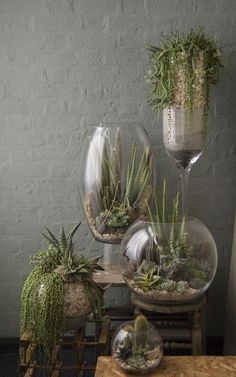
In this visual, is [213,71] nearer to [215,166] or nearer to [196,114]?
[196,114]

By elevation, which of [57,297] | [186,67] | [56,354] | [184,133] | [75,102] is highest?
[186,67]

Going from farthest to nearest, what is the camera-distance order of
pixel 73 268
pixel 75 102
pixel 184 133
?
1. pixel 75 102
2. pixel 184 133
3. pixel 73 268

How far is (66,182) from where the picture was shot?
2689mm

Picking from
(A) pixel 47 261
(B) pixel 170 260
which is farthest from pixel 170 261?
(A) pixel 47 261

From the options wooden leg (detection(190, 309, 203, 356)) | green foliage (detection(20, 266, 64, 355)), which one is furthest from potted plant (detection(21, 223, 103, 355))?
wooden leg (detection(190, 309, 203, 356))

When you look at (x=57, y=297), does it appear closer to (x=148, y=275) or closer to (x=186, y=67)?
(x=148, y=275)

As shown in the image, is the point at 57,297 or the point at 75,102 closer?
the point at 57,297

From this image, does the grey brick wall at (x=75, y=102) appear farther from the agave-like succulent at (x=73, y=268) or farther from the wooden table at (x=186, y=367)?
the wooden table at (x=186, y=367)

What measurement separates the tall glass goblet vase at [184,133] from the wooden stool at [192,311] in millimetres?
631

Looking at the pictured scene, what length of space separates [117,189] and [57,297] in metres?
0.55

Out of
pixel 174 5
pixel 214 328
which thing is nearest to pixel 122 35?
pixel 174 5

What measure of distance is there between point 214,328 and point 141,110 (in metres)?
1.26

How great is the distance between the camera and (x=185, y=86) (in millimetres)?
2176

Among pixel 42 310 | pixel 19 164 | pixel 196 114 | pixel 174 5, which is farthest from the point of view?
pixel 19 164
